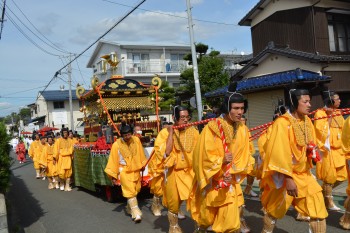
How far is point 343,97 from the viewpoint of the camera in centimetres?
1312

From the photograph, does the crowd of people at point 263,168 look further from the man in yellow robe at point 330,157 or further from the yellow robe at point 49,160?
the yellow robe at point 49,160

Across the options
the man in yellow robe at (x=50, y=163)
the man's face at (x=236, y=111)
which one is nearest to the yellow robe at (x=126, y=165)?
the man's face at (x=236, y=111)

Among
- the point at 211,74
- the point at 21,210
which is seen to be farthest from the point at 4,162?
the point at 211,74

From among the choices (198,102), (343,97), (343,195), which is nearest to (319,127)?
(343,195)

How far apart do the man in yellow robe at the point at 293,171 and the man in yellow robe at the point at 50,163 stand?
8193 millimetres

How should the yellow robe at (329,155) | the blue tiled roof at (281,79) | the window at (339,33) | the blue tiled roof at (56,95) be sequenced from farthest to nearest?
1. the blue tiled roof at (56,95)
2. the window at (339,33)
3. the blue tiled roof at (281,79)
4. the yellow robe at (329,155)

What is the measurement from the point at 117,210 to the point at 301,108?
4673 millimetres

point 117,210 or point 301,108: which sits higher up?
point 301,108

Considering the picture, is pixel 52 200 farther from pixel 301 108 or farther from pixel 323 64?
pixel 323 64

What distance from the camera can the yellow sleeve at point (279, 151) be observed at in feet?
12.1

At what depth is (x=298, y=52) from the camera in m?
12.9

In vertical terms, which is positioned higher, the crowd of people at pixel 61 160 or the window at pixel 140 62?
the window at pixel 140 62

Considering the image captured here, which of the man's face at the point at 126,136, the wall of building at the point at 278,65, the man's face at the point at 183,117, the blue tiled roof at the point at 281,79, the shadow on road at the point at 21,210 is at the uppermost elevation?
the wall of building at the point at 278,65

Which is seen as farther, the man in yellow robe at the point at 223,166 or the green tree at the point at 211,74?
the green tree at the point at 211,74
